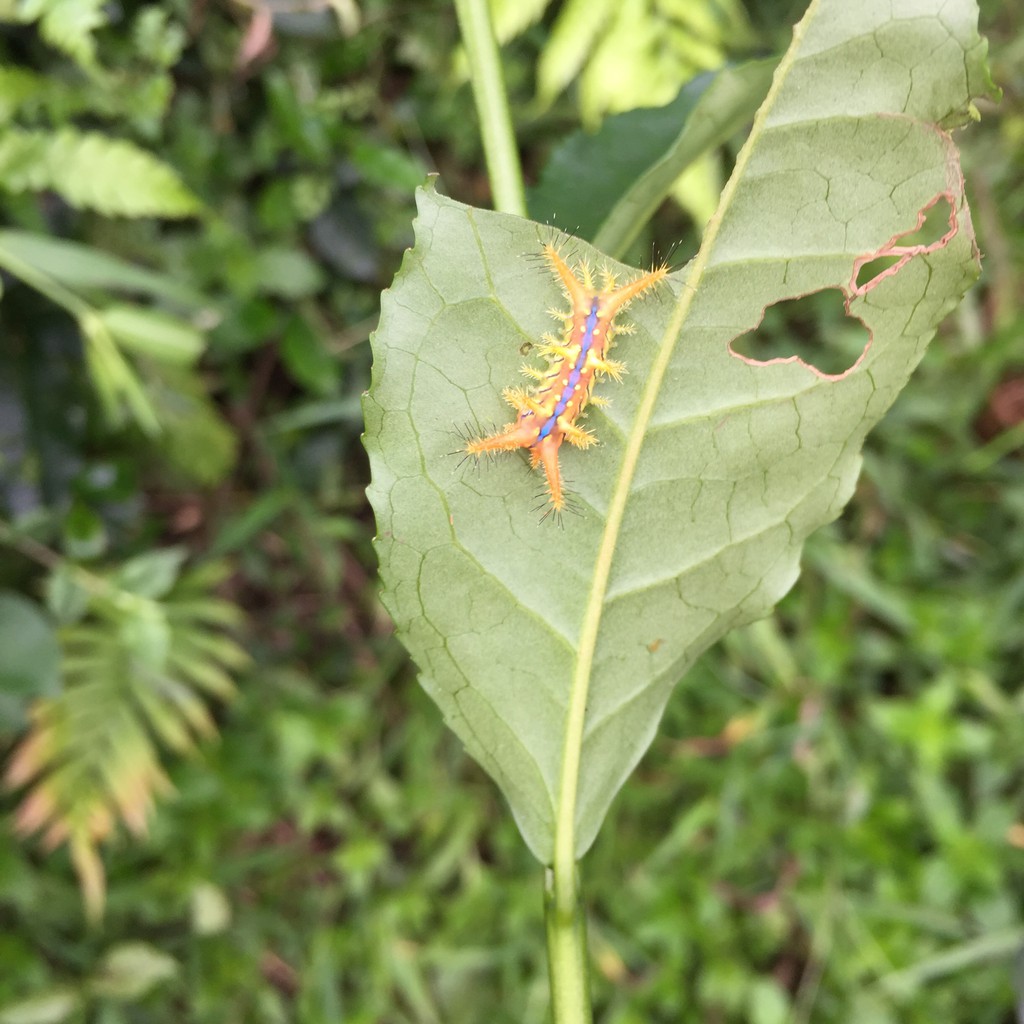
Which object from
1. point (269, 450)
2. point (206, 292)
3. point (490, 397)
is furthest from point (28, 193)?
point (490, 397)

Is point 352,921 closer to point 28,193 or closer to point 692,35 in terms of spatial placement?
point 28,193

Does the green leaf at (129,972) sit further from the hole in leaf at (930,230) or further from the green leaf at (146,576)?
the hole in leaf at (930,230)

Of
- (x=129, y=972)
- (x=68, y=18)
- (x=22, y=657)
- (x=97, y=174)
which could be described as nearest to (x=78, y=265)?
(x=97, y=174)

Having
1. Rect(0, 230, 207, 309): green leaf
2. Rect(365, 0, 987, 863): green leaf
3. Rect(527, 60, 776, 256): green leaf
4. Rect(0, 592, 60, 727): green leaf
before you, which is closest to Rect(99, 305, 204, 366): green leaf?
Rect(0, 230, 207, 309): green leaf

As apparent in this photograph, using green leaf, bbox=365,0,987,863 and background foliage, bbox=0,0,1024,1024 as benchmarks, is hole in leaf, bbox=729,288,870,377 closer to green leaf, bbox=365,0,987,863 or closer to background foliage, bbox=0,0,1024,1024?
background foliage, bbox=0,0,1024,1024

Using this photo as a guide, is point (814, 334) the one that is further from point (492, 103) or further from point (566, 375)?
point (492, 103)

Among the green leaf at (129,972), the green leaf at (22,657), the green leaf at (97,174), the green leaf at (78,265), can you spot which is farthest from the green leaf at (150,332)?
the green leaf at (129,972)
